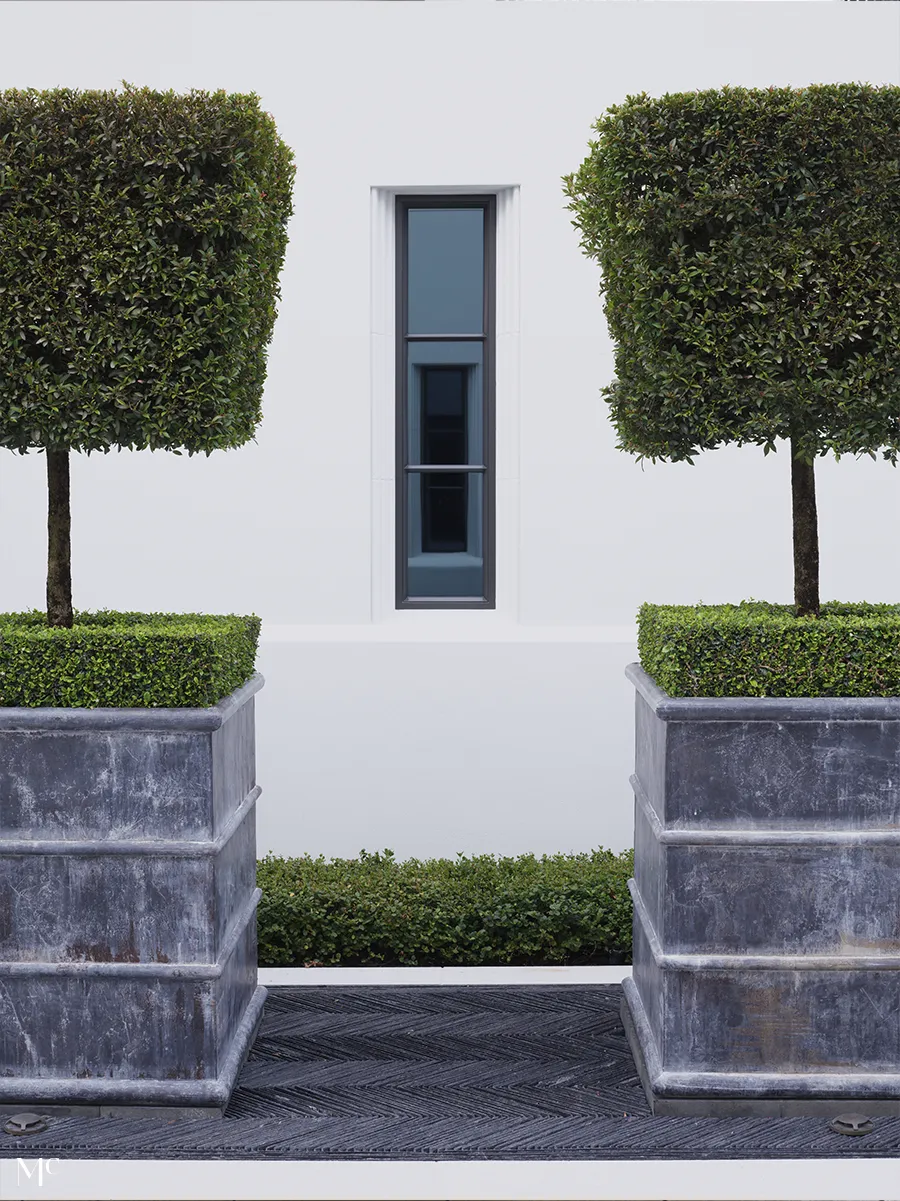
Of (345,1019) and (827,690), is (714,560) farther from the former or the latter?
(345,1019)

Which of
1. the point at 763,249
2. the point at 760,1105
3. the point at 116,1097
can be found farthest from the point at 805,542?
the point at 116,1097

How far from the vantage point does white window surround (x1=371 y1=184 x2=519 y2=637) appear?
6.45 m

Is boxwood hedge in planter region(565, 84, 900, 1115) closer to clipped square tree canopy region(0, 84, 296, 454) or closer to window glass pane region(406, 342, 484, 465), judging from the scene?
clipped square tree canopy region(0, 84, 296, 454)

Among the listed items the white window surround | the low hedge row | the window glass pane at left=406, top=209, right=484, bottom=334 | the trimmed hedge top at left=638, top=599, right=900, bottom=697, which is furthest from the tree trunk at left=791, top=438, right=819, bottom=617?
the window glass pane at left=406, top=209, right=484, bottom=334

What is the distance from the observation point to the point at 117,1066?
3.93 meters

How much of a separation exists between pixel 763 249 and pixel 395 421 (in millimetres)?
3026

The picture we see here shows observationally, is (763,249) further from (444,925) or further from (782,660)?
(444,925)

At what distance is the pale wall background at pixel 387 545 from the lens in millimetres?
6418

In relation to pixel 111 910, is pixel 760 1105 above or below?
below

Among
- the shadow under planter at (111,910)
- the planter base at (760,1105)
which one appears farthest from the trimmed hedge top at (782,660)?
the shadow under planter at (111,910)

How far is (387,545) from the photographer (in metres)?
6.62

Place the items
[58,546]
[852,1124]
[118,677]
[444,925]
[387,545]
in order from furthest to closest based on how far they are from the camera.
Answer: [387,545] < [444,925] < [58,546] < [118,677] < [852,1124]

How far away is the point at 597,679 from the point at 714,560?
2.91ft

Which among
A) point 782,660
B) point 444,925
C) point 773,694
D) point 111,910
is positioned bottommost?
point 444,925
